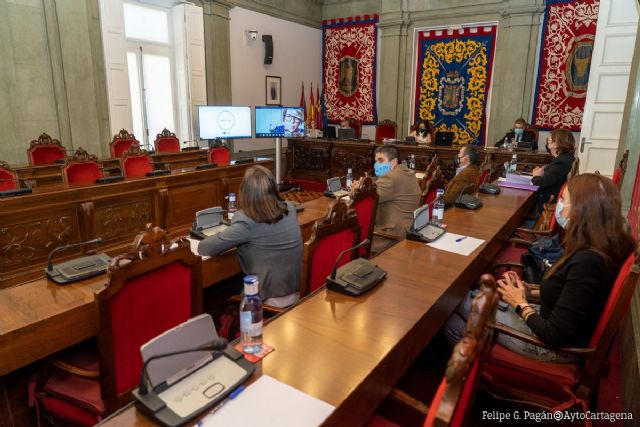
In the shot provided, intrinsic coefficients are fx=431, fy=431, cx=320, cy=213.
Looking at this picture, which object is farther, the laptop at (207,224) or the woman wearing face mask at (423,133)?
the woman wearing face mask at (423,133)

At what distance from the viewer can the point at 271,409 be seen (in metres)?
1.16

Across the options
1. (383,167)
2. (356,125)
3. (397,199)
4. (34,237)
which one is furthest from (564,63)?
(34,237)

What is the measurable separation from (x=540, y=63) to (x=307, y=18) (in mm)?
4805

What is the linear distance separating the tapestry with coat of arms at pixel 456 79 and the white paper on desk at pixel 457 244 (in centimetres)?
627

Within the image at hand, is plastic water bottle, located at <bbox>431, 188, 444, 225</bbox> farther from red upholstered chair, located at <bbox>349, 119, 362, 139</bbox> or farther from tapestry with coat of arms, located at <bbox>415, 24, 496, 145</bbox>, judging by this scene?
red upholstered chair, located at <bbox>349, 119, 362, 139</bbox>

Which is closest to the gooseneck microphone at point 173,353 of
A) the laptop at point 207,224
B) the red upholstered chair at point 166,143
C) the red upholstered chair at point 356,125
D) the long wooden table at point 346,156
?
the laptop at point 207,224

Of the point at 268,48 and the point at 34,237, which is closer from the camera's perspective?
the point at 34,237

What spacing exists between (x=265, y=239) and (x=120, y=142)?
15.3 feet

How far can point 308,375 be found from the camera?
130cm

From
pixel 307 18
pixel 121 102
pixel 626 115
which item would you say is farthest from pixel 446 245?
pixel 307 18

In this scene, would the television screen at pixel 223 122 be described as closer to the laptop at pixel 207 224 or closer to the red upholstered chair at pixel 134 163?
the red upholstered chair at pixel 134 163

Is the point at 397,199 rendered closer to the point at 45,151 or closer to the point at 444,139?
the point at 444,139

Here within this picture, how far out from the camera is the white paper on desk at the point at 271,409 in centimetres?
111

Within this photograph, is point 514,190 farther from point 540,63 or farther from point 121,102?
point 121,102
